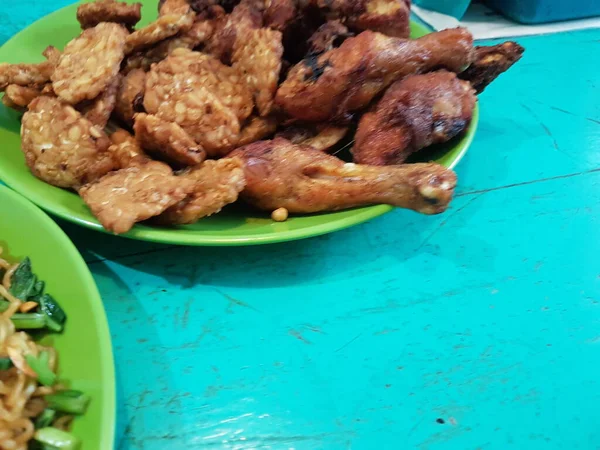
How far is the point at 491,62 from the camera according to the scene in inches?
50.7

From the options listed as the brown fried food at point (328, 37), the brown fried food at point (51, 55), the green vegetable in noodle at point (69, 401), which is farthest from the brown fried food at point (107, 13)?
the green vegetable in noodle at point (69, 401)

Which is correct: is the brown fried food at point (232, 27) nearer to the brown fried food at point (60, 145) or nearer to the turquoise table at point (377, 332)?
the brown fried food at point (60, 145)

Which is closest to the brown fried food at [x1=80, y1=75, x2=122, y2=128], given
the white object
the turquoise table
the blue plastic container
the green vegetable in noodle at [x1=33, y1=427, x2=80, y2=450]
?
the turquoise table

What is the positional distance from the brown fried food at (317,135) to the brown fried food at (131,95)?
1.14 feet

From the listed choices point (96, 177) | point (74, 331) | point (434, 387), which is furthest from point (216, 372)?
point (96, 177)

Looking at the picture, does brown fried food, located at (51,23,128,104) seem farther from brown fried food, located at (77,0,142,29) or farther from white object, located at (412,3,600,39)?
white object, located at (412,3,600,39)

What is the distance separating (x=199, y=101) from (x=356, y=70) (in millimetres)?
368

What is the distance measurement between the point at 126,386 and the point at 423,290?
2.08 feet

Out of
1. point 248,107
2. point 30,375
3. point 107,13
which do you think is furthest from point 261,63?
point 30,375

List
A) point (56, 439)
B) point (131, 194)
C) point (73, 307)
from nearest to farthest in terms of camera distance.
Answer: point (56, 439), point (73, 307), point (131, 194)

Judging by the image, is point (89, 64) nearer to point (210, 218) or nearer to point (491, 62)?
point (210, 218)

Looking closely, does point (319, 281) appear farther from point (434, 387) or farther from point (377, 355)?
point (434, 387)

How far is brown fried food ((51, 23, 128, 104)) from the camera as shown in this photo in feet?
3.69

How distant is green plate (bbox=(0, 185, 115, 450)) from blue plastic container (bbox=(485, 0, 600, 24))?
7.16ft
